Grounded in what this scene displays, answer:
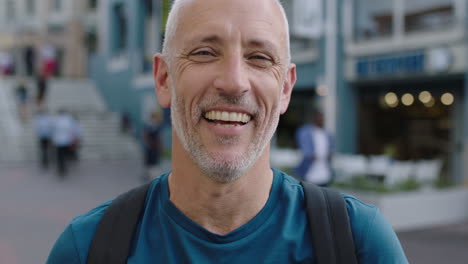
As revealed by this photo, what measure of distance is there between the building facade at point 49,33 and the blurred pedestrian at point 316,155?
2687 cm

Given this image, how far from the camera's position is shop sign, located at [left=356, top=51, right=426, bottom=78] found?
494 inches

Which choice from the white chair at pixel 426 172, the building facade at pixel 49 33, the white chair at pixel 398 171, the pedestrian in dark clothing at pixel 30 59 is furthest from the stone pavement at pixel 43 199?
the building facade at pixel 49 33

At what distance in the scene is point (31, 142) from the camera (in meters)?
18.8

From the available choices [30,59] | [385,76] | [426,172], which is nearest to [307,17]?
[385,76]

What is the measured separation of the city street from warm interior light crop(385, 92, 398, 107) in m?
6.48

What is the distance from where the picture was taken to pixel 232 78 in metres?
1.32

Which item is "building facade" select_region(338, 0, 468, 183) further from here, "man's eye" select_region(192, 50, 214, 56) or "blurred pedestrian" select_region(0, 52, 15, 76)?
"blurred pedestrian" select_region(0, 52, 15, 76)

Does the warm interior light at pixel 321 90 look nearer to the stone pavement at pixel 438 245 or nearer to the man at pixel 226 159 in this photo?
the stone pavement at pixel 438 245

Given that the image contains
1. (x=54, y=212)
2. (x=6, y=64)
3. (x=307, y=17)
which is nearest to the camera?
(x=54, y=212)

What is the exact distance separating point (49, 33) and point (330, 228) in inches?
1430

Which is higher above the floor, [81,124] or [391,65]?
[391,65]

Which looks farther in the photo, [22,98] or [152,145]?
[22,98]

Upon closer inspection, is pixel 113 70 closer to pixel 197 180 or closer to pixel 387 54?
pixel 387 54

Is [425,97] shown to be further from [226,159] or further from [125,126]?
[226,159]
